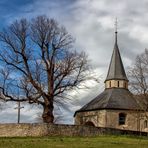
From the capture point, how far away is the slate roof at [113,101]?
2463 inches

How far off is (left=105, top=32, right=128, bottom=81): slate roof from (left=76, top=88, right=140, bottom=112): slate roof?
2.52 m

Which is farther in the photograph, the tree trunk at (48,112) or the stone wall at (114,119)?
the stone wall at (114,119)

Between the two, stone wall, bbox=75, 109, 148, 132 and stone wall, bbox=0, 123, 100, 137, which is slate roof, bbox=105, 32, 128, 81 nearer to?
stone wall, bbox=75, 109, 148, 132

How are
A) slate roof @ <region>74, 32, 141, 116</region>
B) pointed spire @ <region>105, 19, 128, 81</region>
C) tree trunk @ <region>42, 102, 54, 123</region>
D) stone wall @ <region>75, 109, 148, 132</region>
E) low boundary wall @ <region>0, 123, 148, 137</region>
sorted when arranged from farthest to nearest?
pointed spire @ <region>105, 19, 128, 81</region> → slate roof @ <region>74, 32, 141, 116</region> → stone wall @ <region>75, 109, 148, 132</region> → tree trunk @ <region>42, 102, 54, 123</region> → low boundary wall @ <region>0, 123, 148, 137</region>

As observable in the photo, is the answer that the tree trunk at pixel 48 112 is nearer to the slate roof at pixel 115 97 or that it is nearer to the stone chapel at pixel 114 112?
the stone chapel at pixel 114 112

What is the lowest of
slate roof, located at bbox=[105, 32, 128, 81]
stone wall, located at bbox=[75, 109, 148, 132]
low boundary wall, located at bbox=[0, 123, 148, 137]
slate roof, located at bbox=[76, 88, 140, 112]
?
low boundary wall, located at bbox=[0, 123, 148, 137]

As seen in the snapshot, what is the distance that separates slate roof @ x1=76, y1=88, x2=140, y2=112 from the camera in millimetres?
62562

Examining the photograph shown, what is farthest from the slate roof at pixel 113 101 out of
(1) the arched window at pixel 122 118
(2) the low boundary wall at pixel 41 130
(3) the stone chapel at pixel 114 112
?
(2) the low boundary wall at pixel 41 130

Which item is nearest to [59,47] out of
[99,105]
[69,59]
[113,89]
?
[69,59]

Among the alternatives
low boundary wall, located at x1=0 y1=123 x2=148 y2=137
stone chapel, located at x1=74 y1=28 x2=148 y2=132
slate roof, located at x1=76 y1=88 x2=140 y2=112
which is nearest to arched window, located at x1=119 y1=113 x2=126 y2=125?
Answer: stone chapel, located at x1=74 y1=28 x2=148 y2=132

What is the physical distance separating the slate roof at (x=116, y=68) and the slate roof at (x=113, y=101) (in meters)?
2.52

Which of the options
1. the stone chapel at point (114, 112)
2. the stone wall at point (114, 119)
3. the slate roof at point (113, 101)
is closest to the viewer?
the stone wall at point (114, 119)

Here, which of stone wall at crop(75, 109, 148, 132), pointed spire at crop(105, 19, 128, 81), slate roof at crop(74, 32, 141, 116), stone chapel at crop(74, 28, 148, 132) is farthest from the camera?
pointed spire at crop(105, 19, 128, 81)

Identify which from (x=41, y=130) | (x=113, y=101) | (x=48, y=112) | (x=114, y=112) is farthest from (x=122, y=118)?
(x=41, y=130)
